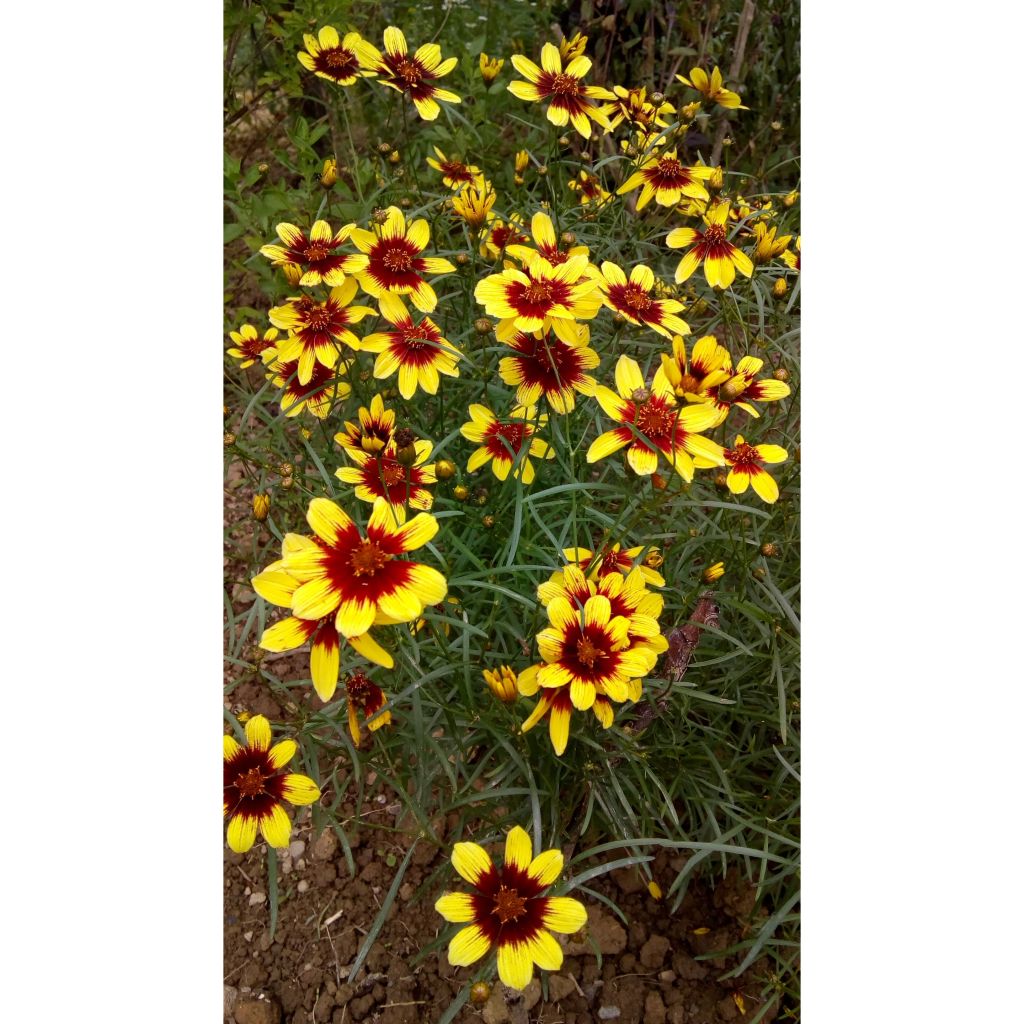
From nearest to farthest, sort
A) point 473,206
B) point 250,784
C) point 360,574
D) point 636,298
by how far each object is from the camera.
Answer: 1. point 360,574
2. point 250,784
3. point 636,298
4. point 473,206

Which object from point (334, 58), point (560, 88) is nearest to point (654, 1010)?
point (560, 88)

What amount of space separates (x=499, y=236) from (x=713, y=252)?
29cm

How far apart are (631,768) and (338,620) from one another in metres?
0.51

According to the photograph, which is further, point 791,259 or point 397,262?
point 791,259

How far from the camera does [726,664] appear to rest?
106cm

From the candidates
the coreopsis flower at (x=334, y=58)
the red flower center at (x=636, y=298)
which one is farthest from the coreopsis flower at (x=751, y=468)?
the coreopsis flower at (x=334, y=58)

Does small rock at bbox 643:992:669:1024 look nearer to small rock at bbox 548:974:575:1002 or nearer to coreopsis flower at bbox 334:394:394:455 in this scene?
small rock at bbox 548:974:575:1002

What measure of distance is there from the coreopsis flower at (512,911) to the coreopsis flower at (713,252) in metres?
0.74

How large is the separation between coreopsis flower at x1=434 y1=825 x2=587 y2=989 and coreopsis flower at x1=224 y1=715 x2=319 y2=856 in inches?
6.3

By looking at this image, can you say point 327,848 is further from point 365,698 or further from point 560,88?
point 560,88

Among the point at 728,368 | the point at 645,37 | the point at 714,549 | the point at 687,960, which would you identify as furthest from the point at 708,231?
the point at 645,37

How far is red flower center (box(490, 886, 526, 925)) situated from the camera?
693mm

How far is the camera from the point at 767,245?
114 centimetres

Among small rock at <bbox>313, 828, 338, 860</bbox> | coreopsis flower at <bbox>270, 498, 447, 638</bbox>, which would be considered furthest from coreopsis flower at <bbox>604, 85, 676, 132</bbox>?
small rock at <bbox>313, 828, 338, 860</bbox>
